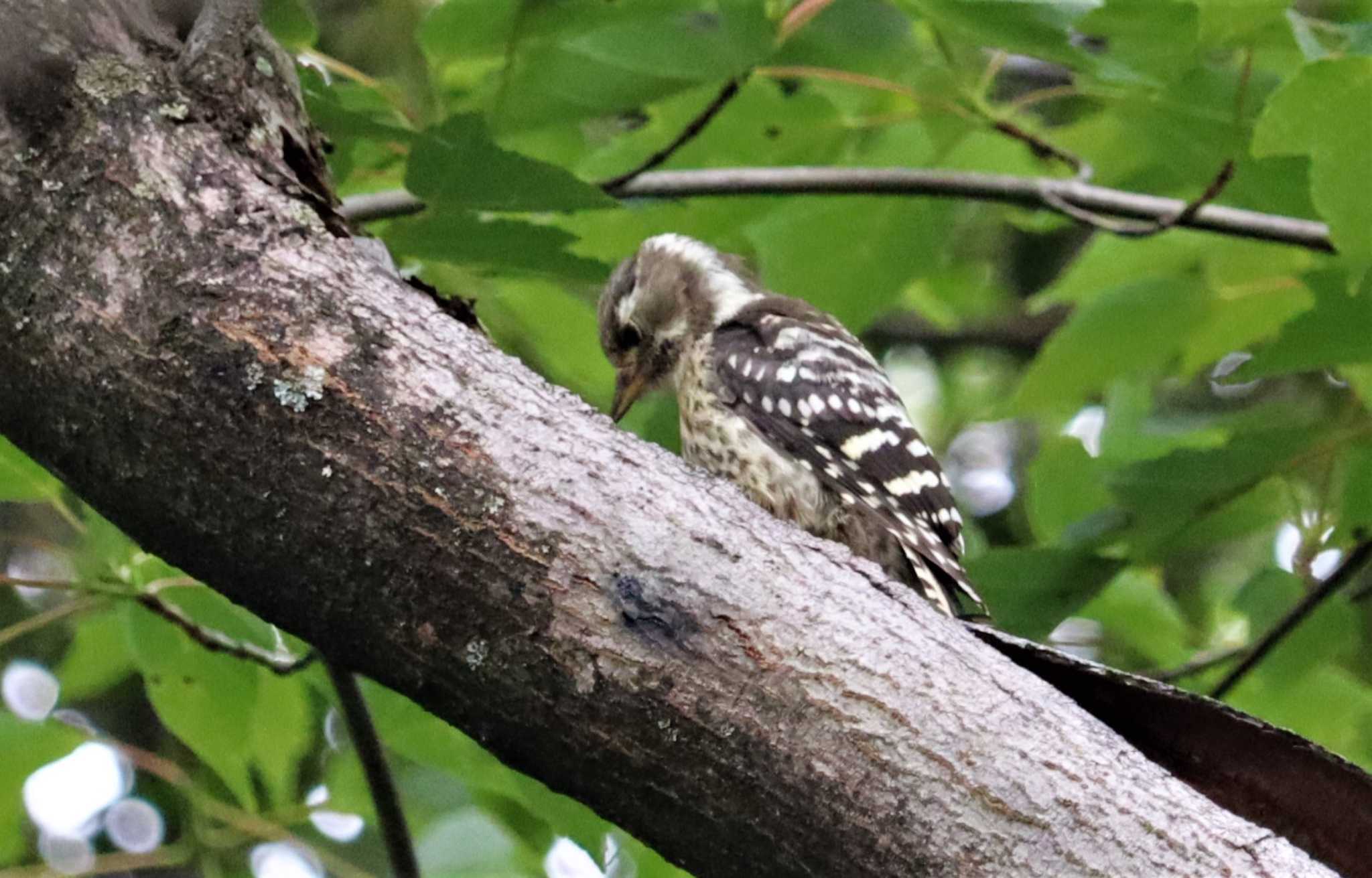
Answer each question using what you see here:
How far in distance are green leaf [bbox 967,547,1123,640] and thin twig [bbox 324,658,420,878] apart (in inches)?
53.5

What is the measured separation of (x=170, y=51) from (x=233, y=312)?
2.01ft

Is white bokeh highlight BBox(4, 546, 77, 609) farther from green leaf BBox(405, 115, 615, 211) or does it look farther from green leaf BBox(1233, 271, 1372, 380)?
green leaf BBox(1233, 271, 1372, 380)

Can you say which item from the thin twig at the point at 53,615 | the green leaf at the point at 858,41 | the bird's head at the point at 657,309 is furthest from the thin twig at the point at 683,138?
the thin twig at the point at 53,615

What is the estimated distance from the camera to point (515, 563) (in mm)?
2266

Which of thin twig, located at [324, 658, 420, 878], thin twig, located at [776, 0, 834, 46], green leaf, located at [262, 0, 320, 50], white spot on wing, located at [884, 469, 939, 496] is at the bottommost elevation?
thin twig, located at [324, 658, 420, 878]

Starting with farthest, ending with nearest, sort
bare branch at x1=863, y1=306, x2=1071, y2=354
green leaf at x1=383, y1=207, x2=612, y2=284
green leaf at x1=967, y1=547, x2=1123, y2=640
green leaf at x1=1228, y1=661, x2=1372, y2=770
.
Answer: bare branch at x1=863, y1=306, x2=1071, y2=354
green leaf at x1=1228, y1=661, x2=1372, y2=770
green leaf at x1=967, y1=547, x2=1123, y2=640
green leaf at x1=383, y1=207, x2=612, y2=284

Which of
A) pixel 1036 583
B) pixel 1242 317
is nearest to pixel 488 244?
pixel 1036 583

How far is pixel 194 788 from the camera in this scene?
4.01 m

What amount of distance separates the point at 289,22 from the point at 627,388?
1839 mm

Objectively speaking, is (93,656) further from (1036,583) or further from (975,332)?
(975,332)

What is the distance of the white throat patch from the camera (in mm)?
5086

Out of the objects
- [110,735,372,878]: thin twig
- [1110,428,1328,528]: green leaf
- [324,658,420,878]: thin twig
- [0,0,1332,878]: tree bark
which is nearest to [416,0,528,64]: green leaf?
[0,0,1332,878]: tree bark

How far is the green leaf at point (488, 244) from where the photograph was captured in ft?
10.6

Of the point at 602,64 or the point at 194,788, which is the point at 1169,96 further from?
the point at 194,788
